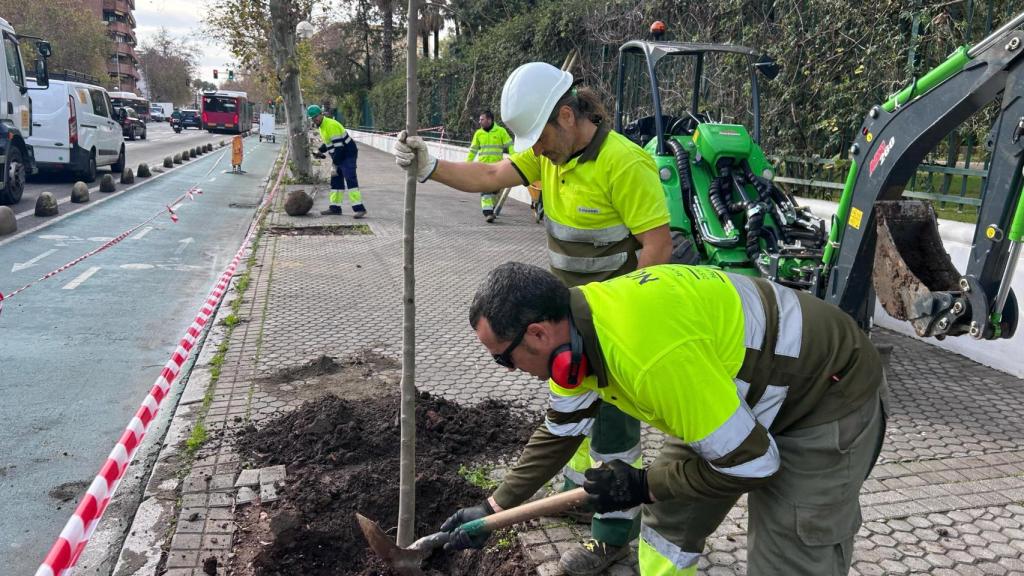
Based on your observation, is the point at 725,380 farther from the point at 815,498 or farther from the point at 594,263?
the point at 594,263

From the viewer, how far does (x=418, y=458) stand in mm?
3889

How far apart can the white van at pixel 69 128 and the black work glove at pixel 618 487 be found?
16.6m

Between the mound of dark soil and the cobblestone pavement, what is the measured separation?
0.23 meters

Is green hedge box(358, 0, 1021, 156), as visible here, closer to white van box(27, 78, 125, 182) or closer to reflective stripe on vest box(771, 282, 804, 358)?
reflective stripe on vest box(771, 282, 804, 358)

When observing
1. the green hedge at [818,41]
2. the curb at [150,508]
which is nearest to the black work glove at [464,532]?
the curb at [150,508]

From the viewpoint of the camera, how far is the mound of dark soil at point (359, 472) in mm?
3113

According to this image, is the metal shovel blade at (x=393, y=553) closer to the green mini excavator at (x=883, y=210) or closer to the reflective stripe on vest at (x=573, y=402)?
the reflective stripe on vest at (x=573, y=402)

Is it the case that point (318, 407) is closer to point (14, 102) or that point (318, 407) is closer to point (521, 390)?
point (521, 390)

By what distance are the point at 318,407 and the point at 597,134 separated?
95.4 inches

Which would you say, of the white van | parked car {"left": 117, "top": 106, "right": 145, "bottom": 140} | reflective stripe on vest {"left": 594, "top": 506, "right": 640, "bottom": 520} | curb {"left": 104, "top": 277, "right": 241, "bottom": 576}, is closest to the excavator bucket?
reflective stripe on vest {"left": 594, "top": 506, "right": 640, "bottom": 520}

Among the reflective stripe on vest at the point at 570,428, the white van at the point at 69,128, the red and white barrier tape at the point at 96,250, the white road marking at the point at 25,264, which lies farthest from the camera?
the white van at the point at 69,128

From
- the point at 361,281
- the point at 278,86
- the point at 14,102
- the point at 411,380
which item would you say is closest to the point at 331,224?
the point at 361,281

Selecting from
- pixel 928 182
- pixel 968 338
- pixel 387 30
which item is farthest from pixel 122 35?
pixel 968 338

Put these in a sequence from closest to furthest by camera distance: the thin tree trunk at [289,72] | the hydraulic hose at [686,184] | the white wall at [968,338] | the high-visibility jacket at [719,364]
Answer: the high-visibility jacket at [719,364] < the white wall at [968,338] < the hydraulic hose at [686,184] < the thin tree trunk at [289,72]
